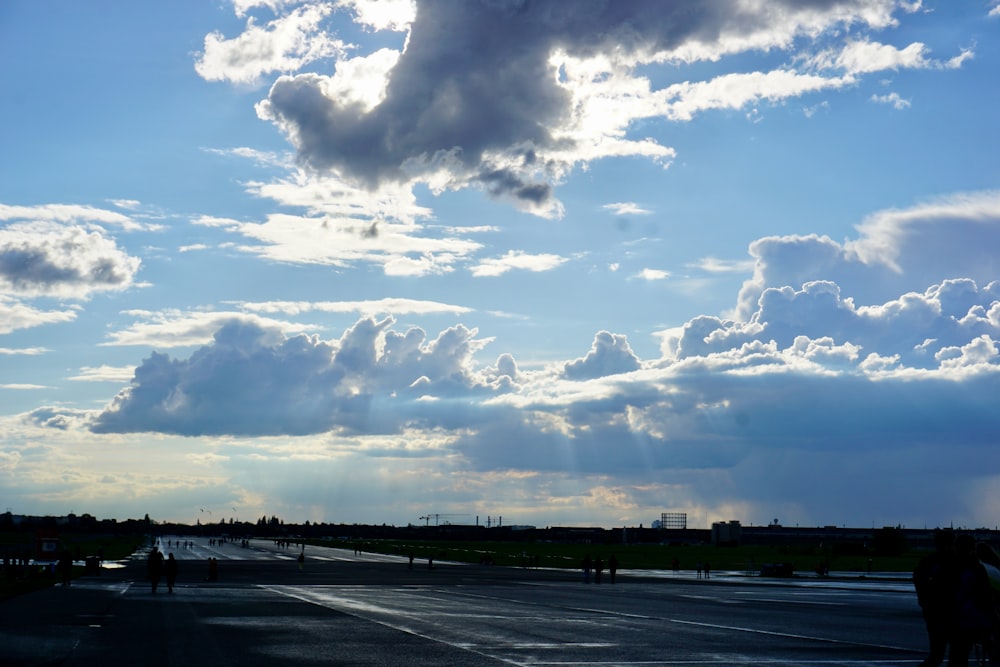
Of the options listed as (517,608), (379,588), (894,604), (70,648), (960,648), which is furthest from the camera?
(379,588)

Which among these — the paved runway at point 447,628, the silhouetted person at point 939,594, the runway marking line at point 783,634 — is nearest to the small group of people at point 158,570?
the paved runway at point 447,628

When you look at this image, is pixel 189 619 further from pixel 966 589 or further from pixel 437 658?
pixel 966 589

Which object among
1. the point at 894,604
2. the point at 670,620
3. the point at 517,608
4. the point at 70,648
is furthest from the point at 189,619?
the point at 894,604

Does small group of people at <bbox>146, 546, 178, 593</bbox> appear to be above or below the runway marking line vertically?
above

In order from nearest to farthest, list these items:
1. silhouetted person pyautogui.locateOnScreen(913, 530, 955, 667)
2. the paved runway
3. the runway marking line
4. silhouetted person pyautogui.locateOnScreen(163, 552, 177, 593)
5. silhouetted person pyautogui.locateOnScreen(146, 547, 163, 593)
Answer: silhouetted person pyautogui.locateOnScreen(913, 530, 955, 667) < the paved runway < the runway marking line < silhouetted person pyautogui.locateOnScreen(146, 547, 163, 593) < silhouetted person pyautogui.locateOnScreen(163, 552, 177, 593)

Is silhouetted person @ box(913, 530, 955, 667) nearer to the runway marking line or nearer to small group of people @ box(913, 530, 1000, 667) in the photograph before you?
small group of people @ box(913, 530, 1000, 667)

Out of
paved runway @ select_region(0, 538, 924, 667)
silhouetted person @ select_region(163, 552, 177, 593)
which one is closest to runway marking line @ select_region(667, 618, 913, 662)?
paved runway @ select_region(0, 538, 924, 667)

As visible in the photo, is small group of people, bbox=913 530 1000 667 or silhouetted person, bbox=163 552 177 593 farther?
silhouetted person, bbox=163 552 177 593

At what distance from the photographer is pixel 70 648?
24812mm

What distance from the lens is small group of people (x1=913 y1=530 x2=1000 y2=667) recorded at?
1617 centimetres

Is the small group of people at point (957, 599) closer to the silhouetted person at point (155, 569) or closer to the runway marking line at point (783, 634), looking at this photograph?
the runway marking line at point (783, 634)

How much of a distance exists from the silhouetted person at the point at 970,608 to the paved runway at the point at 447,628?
6.68 m

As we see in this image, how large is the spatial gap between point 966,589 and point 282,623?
72.3ft

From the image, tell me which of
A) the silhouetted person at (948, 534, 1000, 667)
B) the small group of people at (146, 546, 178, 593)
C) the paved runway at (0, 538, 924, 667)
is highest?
the silhouetted person at (948, 534, 1000, 667)
